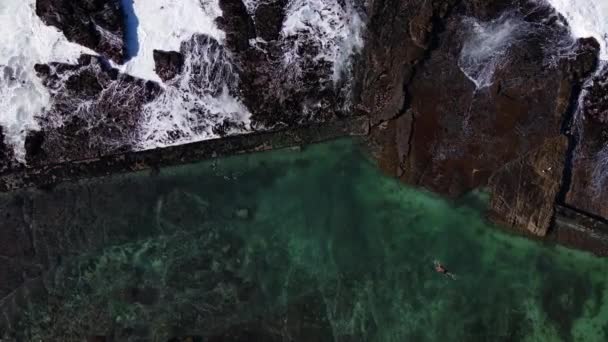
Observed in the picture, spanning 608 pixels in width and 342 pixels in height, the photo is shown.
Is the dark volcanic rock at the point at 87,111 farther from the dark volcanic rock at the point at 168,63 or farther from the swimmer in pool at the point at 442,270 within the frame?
the swimmer in pool at the point at 442,270

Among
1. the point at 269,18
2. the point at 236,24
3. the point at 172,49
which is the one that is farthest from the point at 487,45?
the point at 172,49

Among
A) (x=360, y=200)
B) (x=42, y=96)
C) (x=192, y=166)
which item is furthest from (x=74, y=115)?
(x=360, y=200)

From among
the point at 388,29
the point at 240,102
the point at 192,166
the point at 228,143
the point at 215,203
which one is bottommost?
the point at 215,203

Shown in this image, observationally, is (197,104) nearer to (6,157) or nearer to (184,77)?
(184,77)

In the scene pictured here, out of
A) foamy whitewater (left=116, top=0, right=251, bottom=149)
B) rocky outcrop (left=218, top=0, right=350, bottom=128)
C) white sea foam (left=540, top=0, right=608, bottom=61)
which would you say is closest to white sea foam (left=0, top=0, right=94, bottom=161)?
foamy whitewater (left=116, top=0, right=251, bottom=149)

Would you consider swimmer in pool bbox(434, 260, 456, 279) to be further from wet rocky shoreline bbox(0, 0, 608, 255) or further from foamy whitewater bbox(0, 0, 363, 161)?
foamy whitewater bbox(0, 0, 363, 161)

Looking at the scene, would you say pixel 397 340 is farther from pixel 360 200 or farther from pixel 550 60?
pixel 550 60

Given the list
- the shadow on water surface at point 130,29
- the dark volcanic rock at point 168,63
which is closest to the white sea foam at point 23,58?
the shadow on water surface at point 130,29
